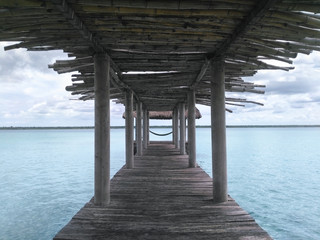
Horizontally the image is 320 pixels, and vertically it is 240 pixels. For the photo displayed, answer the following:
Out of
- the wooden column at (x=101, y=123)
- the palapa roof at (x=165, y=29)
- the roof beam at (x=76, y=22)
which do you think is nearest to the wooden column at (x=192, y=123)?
the palapa roof at (x=165, y=29)

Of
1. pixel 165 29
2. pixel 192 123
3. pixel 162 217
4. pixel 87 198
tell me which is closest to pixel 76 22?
pixel 165 29

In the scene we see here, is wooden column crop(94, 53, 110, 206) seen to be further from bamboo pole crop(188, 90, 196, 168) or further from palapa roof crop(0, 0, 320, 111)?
bamboo pole crop(188, 90, 196, 168)

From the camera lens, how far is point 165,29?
4.29m

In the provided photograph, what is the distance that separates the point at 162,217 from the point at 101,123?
6.45 feet

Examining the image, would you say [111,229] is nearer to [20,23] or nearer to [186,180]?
[20,23]

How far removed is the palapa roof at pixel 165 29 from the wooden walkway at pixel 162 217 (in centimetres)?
276

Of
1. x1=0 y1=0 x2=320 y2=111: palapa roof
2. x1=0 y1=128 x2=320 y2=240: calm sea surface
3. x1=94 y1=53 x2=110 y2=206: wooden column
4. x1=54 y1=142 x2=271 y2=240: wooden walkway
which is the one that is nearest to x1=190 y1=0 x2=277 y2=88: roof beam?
x1=0 y1=0 x2=320 y2=111: palapa roof

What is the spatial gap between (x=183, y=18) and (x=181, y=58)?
80.9 inches

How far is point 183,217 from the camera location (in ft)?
15.4

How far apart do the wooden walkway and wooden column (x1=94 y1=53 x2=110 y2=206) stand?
0.33 m

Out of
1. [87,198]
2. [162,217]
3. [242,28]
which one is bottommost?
[87,198]

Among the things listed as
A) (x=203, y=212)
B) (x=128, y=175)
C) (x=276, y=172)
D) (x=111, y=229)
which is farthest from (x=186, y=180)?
(x=276, y=172)

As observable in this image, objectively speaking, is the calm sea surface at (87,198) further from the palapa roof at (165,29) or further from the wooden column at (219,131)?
the palapa roof at (165,29)

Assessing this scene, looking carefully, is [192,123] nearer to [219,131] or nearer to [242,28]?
[219,131]
